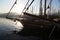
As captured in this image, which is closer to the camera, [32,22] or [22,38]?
[22,38]

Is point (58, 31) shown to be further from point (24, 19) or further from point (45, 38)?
point (24, 19)

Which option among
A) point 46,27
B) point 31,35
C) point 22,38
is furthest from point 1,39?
point 46,27

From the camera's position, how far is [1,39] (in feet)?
87.1

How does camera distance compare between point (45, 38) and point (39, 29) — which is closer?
point (45, 38)

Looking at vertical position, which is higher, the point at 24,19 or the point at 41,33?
Result: the point at 24,19

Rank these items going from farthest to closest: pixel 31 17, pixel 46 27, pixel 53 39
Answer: pixel 31 17 < pixel 46 27 < pixel 53 39

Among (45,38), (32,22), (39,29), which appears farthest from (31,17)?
(45,38)

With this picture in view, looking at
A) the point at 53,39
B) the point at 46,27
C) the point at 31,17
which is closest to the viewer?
the point at 53,39

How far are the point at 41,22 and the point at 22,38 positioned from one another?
147 inches

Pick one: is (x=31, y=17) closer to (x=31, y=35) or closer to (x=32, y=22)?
(x=32, y=22)

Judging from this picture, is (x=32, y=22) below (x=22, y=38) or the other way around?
the other way around

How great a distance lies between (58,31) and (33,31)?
5.30 metres

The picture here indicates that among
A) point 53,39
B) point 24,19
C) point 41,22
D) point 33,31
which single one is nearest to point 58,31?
point 53,39

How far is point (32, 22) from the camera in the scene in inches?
1132
